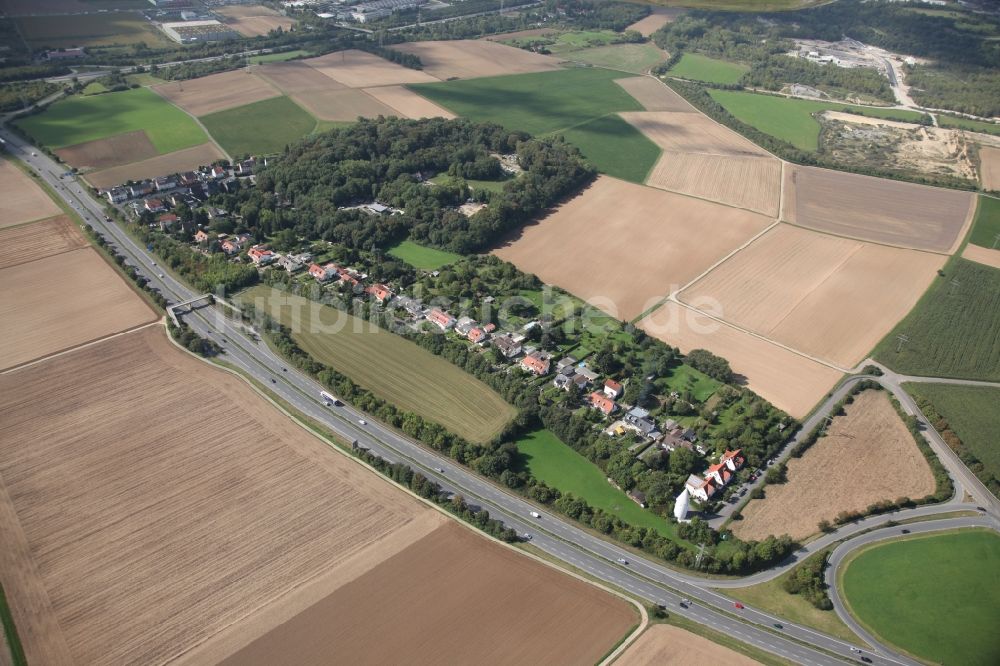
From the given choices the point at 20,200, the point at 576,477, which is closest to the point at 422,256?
the point at 576,477

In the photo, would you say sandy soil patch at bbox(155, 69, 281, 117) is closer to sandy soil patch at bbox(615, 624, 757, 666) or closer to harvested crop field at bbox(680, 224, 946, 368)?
harvested crop field at bbox(680, 224, 946, 368)

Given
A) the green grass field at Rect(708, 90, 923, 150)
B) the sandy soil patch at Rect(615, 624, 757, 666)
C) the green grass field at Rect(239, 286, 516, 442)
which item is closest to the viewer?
the sandy soil patch at Rect(615, 624, 757, 666)

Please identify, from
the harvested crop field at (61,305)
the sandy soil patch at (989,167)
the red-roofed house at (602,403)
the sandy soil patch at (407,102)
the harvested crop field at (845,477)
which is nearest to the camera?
the harvested crop field at (845,477)

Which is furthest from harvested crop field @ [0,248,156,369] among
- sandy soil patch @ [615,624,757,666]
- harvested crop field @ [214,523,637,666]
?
sandy soil patch @ [615,624,757,666]

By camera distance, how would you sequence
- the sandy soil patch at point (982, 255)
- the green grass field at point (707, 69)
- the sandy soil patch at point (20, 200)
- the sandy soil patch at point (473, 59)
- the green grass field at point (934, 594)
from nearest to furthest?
the green grass field at point (934, 594) < the sandy soil patch at point (982, 255) < the sandy soil patch at point (20, 200) < the sandy soil patch at point (473, 59) < the green grass field at point (707, 69)

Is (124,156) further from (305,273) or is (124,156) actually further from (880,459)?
(880,459)


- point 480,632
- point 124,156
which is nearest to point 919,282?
point 480,632

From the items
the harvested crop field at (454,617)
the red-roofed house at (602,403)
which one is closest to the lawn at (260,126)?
the red-roofed house at (602,403)

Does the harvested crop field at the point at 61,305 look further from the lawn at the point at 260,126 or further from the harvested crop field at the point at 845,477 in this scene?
the harvested crop field at the point at 845,477
